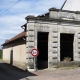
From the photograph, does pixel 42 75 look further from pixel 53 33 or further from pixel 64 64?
pixel 53 33

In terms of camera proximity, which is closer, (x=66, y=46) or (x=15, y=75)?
(x=15, y=75)

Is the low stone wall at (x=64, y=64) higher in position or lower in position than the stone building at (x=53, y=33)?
lower

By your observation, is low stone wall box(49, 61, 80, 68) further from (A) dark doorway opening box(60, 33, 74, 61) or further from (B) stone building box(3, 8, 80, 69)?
(A) dark doorway opening box(60, 33, 74, 61)

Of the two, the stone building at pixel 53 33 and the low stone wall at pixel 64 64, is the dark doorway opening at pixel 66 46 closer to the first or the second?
the stone building at pixel 53 33

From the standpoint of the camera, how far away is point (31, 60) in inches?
725

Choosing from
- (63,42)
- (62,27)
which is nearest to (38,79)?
(62,27)

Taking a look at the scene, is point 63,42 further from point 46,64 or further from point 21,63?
point 21,63

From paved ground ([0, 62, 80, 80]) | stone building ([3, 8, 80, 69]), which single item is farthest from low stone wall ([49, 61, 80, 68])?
paved ground ([0, 62, 80, 80])

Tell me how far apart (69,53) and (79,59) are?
251 cm

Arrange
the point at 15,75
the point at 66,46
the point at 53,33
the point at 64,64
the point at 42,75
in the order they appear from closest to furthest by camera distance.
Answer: the point at 15,75 → the point at 42,75 → the point at 53,33 → the point at 64,64 → the point at 66,46

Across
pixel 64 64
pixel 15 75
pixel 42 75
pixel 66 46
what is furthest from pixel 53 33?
pixel 15 75

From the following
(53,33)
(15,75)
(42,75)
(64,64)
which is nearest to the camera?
(15,75)

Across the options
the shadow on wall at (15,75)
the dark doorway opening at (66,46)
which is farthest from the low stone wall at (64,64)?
the shadow on wall at (15,75)

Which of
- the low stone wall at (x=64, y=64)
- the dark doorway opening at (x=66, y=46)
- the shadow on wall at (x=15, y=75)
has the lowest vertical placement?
the shadow on wall at (x=15, y=75)
